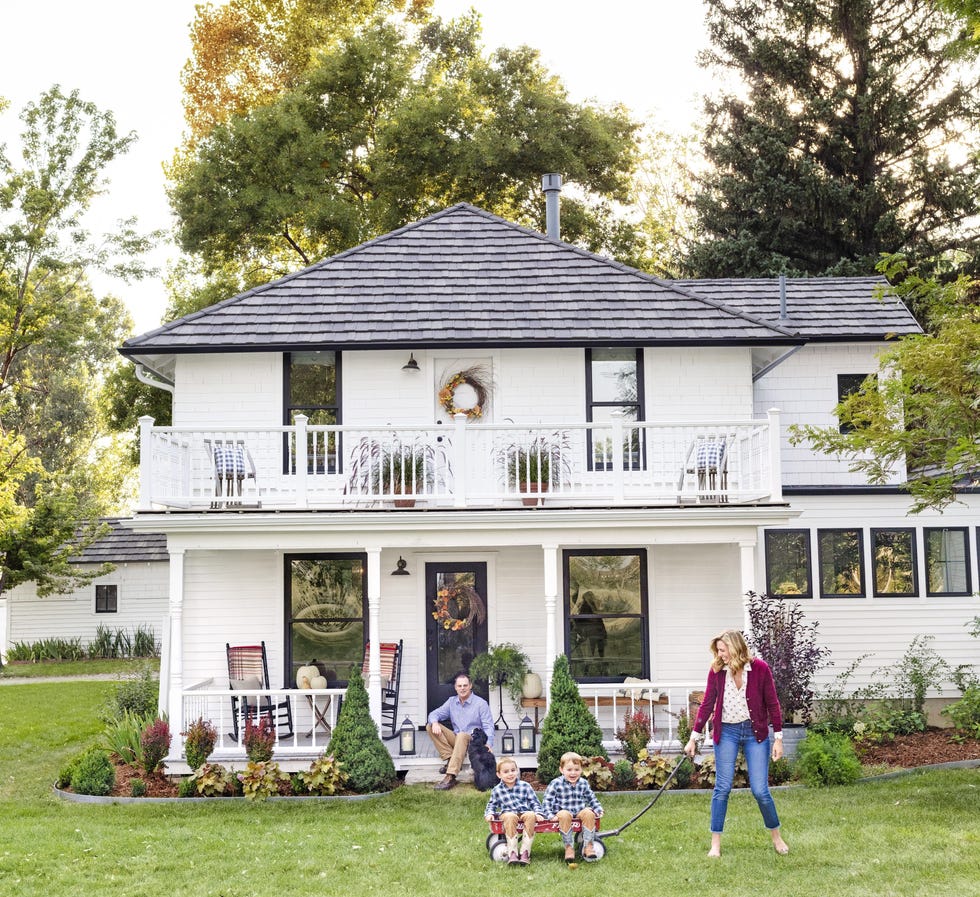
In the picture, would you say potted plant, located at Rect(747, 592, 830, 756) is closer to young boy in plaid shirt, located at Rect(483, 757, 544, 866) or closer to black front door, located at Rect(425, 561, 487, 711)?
black front door, located at Rect(425, 561, 487, 711)

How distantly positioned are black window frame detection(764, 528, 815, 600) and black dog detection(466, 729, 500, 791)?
18.8 feet

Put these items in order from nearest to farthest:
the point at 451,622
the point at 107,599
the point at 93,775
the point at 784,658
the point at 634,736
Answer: the point at 93,775 < the point at 634,736 < the point at 784,658 < the point at 451,622 < the point at 107,599

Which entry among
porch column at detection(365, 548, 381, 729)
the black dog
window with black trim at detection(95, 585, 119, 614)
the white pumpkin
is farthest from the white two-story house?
window with black trim at detection(95, 585, 119, 614)

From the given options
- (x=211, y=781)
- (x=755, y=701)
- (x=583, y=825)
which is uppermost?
(x=755, y=701)

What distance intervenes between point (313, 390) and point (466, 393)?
6.82ft

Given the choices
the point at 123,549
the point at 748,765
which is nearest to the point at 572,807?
the point at 748,765

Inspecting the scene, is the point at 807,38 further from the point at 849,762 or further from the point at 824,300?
the point at 849,762

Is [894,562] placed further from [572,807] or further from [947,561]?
[572,807]

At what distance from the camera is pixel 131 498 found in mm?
48656

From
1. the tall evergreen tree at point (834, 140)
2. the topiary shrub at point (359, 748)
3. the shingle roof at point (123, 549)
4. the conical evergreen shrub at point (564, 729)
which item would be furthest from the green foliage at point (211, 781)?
the tall evergreen tree at point (834, 140)

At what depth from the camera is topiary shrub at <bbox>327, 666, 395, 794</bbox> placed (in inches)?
484

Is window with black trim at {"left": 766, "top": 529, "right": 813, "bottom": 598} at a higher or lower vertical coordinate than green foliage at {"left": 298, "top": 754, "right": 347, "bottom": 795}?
higher

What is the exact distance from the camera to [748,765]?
355 inches

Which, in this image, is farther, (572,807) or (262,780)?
(262,780)
